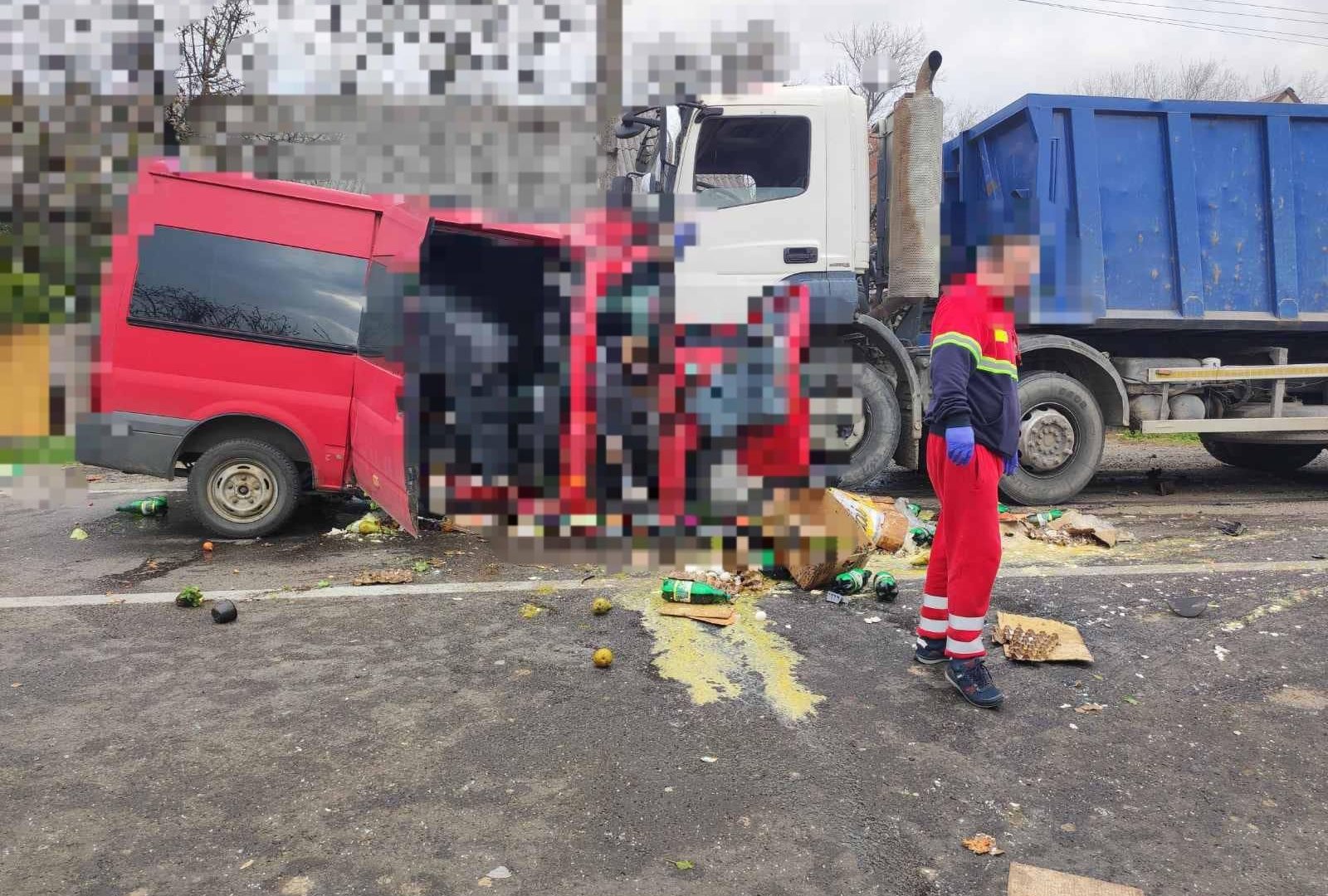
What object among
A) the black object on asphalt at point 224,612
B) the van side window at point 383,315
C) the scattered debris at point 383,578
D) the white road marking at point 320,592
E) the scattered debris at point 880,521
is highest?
the van side window at point 383,315

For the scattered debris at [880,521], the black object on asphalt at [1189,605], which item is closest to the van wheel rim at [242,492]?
the scattered debris at [880,521]

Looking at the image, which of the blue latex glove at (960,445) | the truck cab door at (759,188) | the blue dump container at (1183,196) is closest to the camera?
the blue latex glove at (960,445)

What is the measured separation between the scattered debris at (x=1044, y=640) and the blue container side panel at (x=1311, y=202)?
4936 mm

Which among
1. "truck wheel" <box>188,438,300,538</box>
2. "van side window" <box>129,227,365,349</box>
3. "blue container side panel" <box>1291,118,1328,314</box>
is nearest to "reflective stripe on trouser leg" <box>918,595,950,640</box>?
"van side window" <box>129,227,365,349</box>

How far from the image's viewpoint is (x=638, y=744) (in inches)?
117

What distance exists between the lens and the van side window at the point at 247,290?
5570 mm

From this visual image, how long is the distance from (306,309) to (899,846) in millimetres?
4788

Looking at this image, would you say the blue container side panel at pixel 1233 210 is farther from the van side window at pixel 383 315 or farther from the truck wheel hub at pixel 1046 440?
the van side window at pixel 383 315

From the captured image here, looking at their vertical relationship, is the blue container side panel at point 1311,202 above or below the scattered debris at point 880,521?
above

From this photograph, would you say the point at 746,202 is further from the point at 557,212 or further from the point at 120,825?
the point at 120,825

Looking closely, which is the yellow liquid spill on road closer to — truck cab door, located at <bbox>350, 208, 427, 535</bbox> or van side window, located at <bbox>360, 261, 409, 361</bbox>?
truck cab door, located at <bbox>350, 208, 427, 535</bbox>

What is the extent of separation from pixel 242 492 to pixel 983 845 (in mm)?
5044

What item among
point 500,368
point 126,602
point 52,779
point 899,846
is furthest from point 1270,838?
point 126,602

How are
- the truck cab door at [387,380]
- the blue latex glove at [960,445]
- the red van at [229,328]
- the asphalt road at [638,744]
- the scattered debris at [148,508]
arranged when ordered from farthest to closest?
the scattered debris at [148,508] → the red van at [229,328] → the truck cab door at [387,380] → the blue latex glove at [960,445] → the asphalt road at [638,744]
